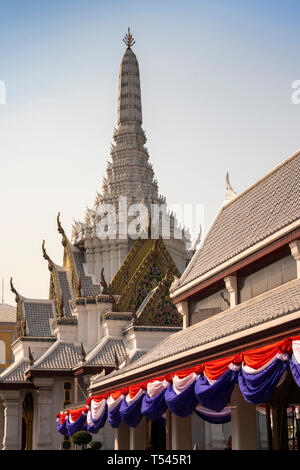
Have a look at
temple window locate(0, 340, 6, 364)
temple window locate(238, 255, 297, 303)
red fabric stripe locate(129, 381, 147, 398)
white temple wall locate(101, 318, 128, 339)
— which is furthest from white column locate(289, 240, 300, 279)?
temple window locate(0, 340, 6, 364)

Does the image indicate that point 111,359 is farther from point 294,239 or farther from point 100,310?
point 294,239

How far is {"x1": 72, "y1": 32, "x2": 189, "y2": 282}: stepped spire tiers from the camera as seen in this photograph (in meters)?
42.2

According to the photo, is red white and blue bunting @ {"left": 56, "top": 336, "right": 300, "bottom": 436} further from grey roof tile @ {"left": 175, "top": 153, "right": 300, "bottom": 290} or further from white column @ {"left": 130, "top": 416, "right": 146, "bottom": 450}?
grey roof tile @ {"left": 175, "top": 153, "right": 300, "bottom": 290}

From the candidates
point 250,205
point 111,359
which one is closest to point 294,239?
point 250,205

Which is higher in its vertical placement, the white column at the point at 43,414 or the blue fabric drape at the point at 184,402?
the white column at the point at 43,414

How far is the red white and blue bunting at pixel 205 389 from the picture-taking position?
13.8 meters

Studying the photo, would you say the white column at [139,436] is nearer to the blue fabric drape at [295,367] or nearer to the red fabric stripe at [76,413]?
the red fabric stripe at [76,413]

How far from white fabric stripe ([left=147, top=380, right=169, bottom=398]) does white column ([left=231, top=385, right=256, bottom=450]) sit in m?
1.88

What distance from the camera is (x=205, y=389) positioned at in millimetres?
15875

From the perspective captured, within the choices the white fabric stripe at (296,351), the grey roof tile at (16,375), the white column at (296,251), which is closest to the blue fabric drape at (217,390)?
the white fabric stripe at (296,351)

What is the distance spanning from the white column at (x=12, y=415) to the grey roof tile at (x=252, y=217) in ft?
50.7

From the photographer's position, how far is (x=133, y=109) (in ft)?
160

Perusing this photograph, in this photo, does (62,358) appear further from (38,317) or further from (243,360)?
(243,360)

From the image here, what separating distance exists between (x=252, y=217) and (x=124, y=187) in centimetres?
2393
